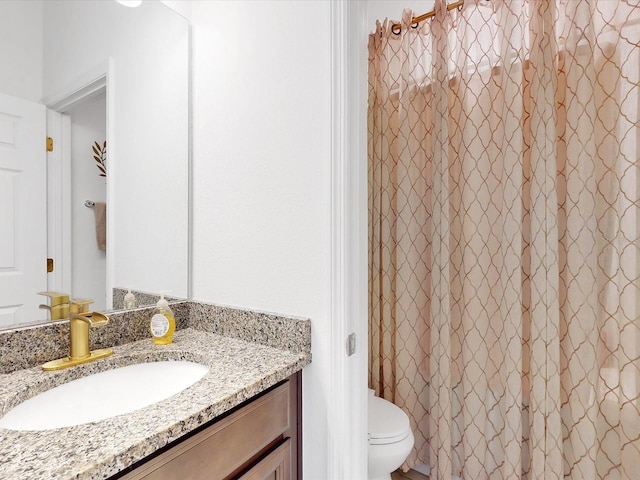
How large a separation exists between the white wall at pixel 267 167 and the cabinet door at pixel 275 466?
3.4 inches

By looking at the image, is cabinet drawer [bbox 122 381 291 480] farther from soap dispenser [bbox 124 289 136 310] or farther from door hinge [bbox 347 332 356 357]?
soap dispenser [bbox 124 289 136 310]

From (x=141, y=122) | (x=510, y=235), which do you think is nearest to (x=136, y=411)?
(x=141, y=122)

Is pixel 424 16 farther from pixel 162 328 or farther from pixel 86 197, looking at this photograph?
pixel 162 328

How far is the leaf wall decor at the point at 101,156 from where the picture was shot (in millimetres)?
1029

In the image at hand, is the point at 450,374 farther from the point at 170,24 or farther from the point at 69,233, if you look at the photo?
the point at 170,24

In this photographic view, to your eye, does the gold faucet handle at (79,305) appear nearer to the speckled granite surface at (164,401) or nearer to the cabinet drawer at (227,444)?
the speckled granite surface at (164,401)

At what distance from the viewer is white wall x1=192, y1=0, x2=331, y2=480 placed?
0.97 meters

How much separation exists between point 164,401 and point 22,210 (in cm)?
62

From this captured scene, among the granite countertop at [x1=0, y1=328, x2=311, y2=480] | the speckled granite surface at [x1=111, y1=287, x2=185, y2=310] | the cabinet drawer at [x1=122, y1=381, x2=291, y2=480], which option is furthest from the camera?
the speckled granite surface at [x1=111, y1=287, x2=185, y2=310]

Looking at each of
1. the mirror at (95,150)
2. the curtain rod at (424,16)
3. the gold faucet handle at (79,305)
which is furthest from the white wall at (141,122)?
the curtain rod at (424,16)

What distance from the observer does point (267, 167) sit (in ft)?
3.49

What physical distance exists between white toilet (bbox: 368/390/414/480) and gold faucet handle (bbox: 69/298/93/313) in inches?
43.4

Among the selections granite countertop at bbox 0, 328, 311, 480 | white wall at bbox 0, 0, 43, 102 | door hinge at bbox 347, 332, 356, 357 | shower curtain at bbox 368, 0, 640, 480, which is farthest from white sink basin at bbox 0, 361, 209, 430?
shower curtain at bbox 368, 0, 640, 480

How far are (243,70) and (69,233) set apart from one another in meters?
0.71
